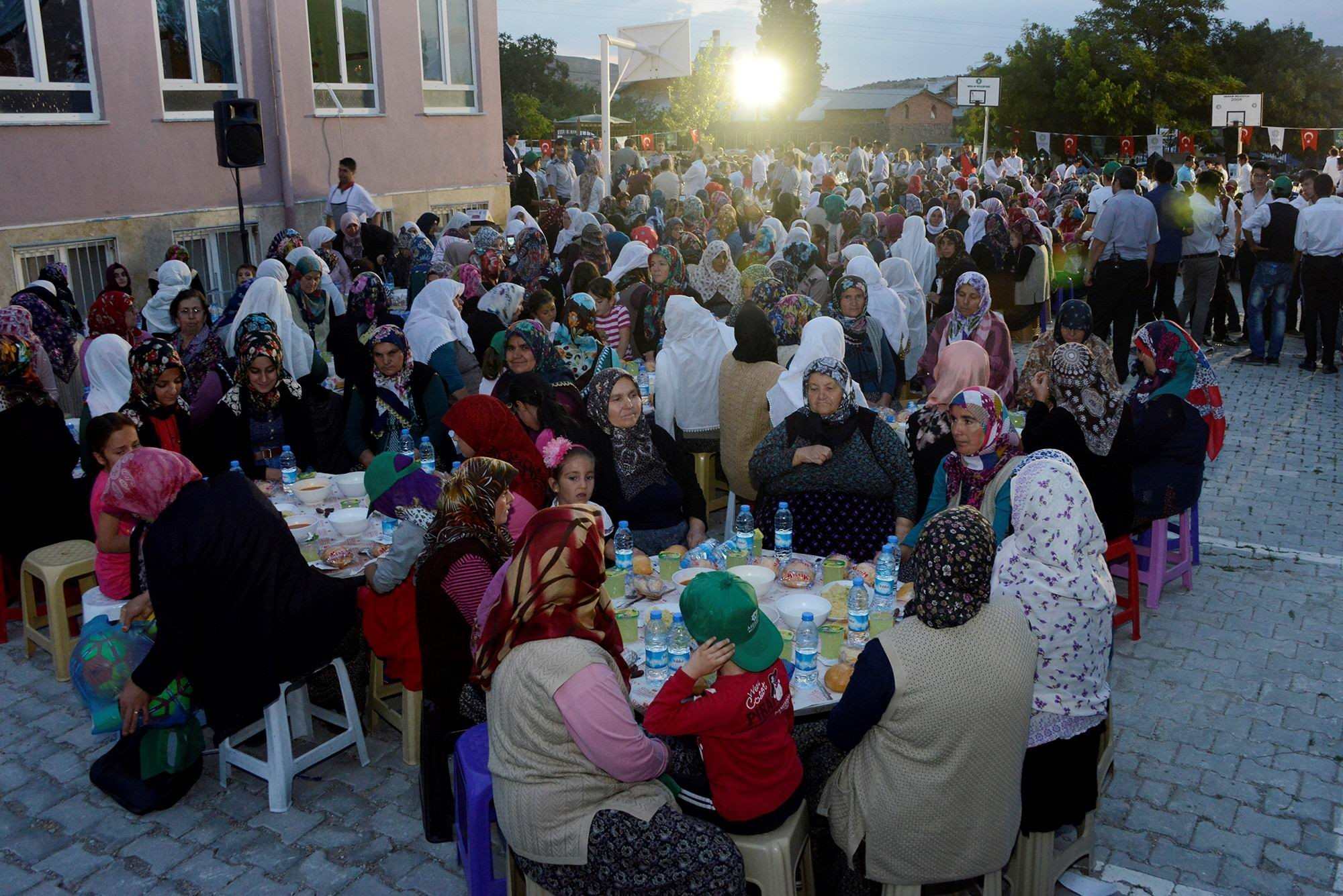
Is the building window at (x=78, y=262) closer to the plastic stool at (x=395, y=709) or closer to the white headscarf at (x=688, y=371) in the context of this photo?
the white headscarf at (x=688, y=371)

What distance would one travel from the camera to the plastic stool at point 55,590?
529 cm

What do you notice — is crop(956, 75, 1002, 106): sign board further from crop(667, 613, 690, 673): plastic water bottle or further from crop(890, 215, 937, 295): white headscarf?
crop(667, 613, 690, 673): plastic water bottle

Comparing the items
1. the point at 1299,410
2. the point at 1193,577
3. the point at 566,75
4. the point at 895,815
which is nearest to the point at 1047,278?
the point at 1299,410

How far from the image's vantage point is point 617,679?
2.82 metres

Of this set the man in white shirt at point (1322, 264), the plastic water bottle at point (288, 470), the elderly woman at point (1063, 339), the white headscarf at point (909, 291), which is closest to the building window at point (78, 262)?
the plastic water bottle at point (288, 470)

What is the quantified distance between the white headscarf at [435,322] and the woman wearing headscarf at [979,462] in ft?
13.0

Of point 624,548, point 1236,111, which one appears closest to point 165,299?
point 624,548

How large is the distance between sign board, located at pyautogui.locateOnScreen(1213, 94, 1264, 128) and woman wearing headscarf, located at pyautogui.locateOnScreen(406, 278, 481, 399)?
84.3 feet

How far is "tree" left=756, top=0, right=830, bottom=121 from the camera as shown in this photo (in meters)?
76.0

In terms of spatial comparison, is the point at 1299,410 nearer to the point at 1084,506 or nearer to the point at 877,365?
the point at 877,365

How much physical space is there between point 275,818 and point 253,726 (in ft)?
1.70

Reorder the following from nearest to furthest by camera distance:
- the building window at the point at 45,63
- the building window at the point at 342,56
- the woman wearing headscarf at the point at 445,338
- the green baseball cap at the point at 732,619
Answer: the green baseball cap at the point at 732,619
the woman wearing headscarf at the point at 445,338
the building window at the point at 45,63
the building window at the point at 342,56

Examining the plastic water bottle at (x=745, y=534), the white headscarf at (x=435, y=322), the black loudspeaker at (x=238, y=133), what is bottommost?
the plastic water bottle at (x=745, y=534)

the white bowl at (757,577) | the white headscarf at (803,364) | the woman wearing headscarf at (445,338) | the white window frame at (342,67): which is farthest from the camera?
the white window frame at (342,67)
